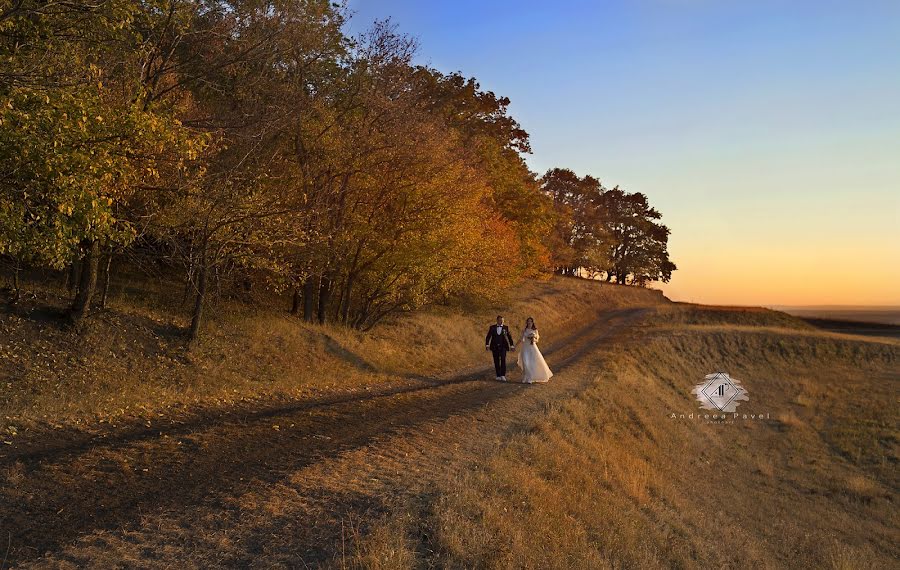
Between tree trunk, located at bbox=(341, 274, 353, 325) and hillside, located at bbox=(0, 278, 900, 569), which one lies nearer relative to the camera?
hillside, located at bbox=(0, 278, 900, 569)

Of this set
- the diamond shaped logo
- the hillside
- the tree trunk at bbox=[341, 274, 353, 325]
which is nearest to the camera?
the hillside

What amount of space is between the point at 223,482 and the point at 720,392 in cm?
2988

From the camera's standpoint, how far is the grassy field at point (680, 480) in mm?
7551

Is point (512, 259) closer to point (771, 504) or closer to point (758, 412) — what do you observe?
point (758, 412)

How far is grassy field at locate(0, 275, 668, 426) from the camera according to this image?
38.5ft

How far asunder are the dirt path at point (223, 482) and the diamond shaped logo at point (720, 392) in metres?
20.3

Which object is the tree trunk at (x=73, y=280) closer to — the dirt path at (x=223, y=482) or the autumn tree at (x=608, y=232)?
the dirt path at (x=223, y=482)

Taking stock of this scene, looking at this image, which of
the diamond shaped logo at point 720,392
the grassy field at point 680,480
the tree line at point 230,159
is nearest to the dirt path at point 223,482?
the grassy field at point 680,480

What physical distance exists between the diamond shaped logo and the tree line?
12.2 m

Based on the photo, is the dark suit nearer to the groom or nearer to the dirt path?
the groom

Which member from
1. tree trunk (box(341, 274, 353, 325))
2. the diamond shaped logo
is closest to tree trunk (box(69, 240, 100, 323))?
tree trunk (box(341, 274, 353, 325))

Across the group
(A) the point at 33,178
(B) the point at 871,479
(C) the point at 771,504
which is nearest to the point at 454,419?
(A) the point at 33,178

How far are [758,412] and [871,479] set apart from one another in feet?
23.9

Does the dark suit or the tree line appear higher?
the tree line
